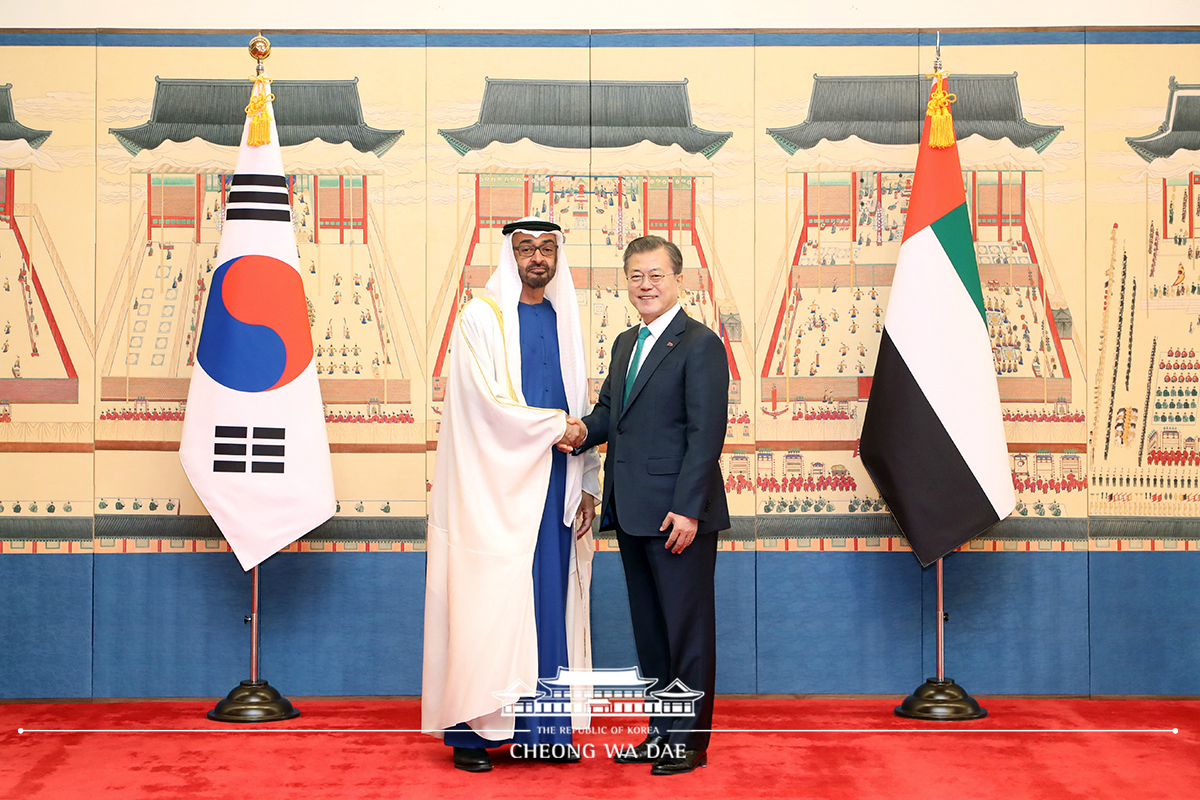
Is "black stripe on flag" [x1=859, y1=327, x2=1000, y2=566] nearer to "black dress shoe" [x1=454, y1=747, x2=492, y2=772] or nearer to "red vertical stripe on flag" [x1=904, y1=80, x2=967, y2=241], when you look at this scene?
"red vertical stripe on flag" [x1=904, y1=80, x2=967, y2=241]

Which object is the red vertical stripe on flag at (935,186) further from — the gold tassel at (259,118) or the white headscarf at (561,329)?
the gold tassel at (259,118)

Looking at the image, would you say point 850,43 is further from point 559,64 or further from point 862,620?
point 862,620

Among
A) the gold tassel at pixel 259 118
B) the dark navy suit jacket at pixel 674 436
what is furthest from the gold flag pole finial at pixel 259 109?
the dark navy suit jacket at pixel 674 436

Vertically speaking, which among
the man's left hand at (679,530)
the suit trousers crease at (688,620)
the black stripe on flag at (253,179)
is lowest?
the suit trousers crease at (688,620)

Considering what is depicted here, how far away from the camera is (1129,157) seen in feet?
14.5

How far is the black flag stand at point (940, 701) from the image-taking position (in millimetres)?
3975

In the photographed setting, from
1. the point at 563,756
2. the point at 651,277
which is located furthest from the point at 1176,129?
the point at 563,756

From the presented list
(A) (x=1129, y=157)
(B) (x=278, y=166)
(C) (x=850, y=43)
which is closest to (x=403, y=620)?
(B) (x=278, y=166)

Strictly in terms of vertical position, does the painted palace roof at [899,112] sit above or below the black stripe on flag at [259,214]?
above

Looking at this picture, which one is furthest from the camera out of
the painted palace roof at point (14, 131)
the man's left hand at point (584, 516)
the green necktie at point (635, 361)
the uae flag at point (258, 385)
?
the painted palace roof at point (14, 131)

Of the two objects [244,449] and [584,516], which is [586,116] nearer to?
[584,516]

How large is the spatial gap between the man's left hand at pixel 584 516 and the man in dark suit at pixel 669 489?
0.35 feet

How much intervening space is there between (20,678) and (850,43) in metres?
4.74

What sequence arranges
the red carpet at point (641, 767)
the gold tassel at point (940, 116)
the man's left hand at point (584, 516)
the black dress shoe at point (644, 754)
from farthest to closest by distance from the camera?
the gold tassel at point (940, 116)
the man's left hand at point (584, 516)
the black dress shoe at point (644, 754)
the red carpet at point (641, 767)
